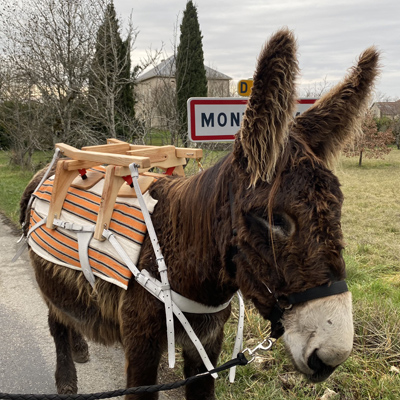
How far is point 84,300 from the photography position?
7.44ft

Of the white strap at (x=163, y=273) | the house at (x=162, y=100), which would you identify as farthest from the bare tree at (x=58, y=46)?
the white strap at (x=163, y=273)

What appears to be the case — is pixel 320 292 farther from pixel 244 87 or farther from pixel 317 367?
pixel 244 87

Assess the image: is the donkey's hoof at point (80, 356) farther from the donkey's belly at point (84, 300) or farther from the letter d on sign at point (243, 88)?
the letter d on sign at point (243, 88)

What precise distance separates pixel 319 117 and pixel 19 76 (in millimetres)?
12348

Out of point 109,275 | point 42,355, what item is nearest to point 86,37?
point 42,355

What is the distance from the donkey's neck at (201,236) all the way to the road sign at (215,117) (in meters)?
1.33

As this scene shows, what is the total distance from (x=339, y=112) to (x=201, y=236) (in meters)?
0.82

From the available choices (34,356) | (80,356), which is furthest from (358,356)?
(34,356)

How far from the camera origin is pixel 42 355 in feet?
11.3

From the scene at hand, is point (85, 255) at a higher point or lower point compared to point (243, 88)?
lower

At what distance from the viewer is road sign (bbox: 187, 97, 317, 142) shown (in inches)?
126

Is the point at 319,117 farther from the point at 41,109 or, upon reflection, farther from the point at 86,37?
the point at 41,109

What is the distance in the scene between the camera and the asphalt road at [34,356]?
3080mm

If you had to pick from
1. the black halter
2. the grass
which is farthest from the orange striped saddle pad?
the grass
